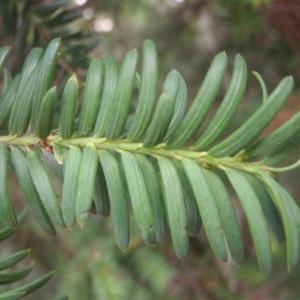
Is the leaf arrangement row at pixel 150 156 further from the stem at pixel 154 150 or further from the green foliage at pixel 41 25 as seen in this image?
the green foliage at pixel 41 25

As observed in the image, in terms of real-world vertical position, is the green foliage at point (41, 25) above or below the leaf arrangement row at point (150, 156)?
above

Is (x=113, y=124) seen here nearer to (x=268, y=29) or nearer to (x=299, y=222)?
(x=299, y=222)

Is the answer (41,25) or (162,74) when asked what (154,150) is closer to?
(41,25)

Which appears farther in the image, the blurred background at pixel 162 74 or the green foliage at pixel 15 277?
the blurred background at pixel 162 74

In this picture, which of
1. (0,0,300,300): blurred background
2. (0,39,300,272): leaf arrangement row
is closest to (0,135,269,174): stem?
(0,39,300,272): leaf arrangement row

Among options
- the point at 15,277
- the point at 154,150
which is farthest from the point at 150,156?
the point at 15,277

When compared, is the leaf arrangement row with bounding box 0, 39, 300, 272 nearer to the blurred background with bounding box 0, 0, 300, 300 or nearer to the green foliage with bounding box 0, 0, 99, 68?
the blurred background with bounding box 0, 0, 300, 300

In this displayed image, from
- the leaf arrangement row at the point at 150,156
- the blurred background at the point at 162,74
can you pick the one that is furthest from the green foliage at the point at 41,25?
the leaf arrangement row at the point at 150,156
